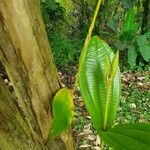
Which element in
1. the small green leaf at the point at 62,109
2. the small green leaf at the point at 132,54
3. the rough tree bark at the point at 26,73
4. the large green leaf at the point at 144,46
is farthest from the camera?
the small green leaf at the point at 132,54

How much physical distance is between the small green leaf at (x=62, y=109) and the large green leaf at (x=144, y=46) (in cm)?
271

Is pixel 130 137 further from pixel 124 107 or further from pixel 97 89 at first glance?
pixel 124 107

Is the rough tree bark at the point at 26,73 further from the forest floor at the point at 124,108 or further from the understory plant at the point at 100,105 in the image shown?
the forest floor at the point at 124,108

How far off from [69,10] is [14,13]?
4260mm

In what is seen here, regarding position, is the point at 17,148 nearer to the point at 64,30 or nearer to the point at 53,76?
the point at 53,76

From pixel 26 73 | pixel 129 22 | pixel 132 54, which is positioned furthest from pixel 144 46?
pixel 26 73

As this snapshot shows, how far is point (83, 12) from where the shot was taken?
4535 millimetres

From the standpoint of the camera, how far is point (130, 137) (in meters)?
0.88

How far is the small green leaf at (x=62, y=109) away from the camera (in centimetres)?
88

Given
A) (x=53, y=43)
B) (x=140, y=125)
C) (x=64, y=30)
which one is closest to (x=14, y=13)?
(x=140, y=125)

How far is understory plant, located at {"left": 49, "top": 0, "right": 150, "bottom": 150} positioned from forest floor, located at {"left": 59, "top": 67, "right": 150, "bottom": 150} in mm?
1706

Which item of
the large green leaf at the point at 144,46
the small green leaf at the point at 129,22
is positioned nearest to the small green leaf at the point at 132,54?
the large green leaf at the point at 144,46

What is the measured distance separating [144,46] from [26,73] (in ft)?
9.18

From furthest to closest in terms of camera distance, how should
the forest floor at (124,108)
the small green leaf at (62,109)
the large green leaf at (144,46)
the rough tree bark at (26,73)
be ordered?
the large green leaf at (144,46)
the forest floor at (124,108)
the small green leaf at (62,109)
the rough tree bark at (26,73)
